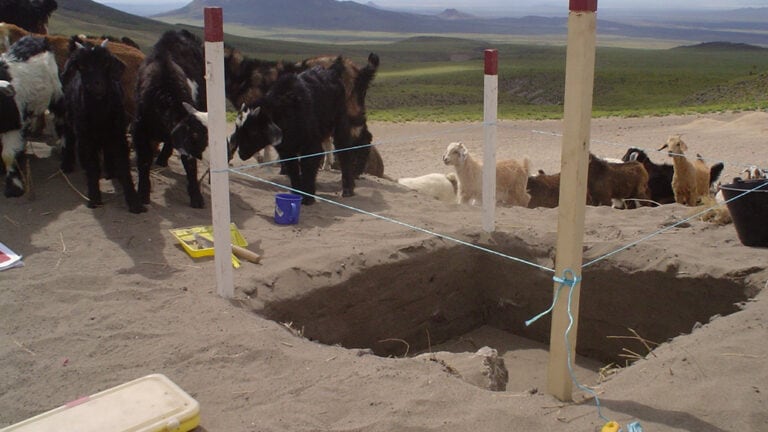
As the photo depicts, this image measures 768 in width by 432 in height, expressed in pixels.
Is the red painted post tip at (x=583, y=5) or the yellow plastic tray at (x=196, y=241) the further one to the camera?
the yellow plastic tray at (x=196, y=241)

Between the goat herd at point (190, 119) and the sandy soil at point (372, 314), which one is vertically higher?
the goat herd at point (190, 119)

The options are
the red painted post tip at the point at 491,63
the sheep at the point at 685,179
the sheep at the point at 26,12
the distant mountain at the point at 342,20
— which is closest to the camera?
the red painted post tip at the point at 491,63

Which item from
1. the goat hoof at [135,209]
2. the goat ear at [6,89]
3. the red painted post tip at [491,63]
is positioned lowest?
the goat hoof at [135,209]

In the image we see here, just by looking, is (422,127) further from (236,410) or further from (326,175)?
(236,410)

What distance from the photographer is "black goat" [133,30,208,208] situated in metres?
7.46

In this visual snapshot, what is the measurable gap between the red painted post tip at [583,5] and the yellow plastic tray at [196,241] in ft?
11.6

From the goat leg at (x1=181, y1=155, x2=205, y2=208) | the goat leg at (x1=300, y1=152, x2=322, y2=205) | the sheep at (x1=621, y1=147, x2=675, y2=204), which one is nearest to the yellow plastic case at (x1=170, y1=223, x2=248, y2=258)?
the goat leg at (x1=181, y1=155, x2=205, y2=208)

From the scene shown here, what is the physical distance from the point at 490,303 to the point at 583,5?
4.32 m

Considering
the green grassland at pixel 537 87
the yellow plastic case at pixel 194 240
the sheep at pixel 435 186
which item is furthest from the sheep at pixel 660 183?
the green grassland at pixel 537 87

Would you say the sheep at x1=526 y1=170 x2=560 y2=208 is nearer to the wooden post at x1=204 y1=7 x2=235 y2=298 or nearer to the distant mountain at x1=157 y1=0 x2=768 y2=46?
the wooden post at x1=204 y1=7 x2=235 y2=298

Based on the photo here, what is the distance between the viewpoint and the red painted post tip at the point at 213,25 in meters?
5.09

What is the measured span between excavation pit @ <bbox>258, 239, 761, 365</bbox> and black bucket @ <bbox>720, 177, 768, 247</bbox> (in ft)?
2.44

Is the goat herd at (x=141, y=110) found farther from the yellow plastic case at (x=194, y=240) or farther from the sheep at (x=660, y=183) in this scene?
the sheep at (x=660, y=183)

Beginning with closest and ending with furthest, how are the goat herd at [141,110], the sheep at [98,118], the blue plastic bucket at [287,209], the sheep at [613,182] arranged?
the sheep at [98,118] < the goat herd at [141,110] < the blue plastic bucket at [287,209] < the sheep at [613,182]
